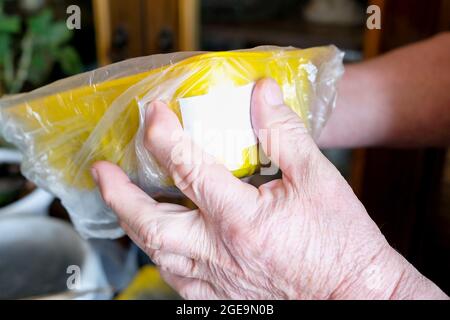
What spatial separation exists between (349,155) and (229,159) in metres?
0.61

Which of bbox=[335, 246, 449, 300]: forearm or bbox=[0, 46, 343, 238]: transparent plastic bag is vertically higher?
bbox=[0, 46, 343, 238]: transparent plastic bag

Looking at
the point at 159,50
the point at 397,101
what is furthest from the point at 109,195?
the point at 159,50

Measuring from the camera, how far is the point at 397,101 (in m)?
0.57

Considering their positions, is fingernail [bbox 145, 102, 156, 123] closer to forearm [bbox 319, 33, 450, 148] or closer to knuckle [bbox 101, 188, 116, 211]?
knuckle [bbox 101, 188, 116, 211]

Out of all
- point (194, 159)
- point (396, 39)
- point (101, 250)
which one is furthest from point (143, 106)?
point (396, 39)

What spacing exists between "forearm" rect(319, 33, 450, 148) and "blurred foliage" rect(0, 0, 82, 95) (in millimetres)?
447

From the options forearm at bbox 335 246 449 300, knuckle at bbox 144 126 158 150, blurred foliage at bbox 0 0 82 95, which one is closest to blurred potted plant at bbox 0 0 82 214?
blurred foliage at bbox 0 0 82 95

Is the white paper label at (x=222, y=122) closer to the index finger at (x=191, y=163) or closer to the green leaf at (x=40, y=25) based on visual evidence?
the index finger at (x=191, y=163)

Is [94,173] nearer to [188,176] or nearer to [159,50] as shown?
[188,176]

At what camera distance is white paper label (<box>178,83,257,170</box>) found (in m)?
0.31

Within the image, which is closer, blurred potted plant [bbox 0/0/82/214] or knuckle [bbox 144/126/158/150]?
knuckle [bbox 144/126/158/150]

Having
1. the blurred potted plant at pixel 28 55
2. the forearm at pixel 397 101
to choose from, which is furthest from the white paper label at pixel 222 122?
the blurred potted plant at pixel 28 55
